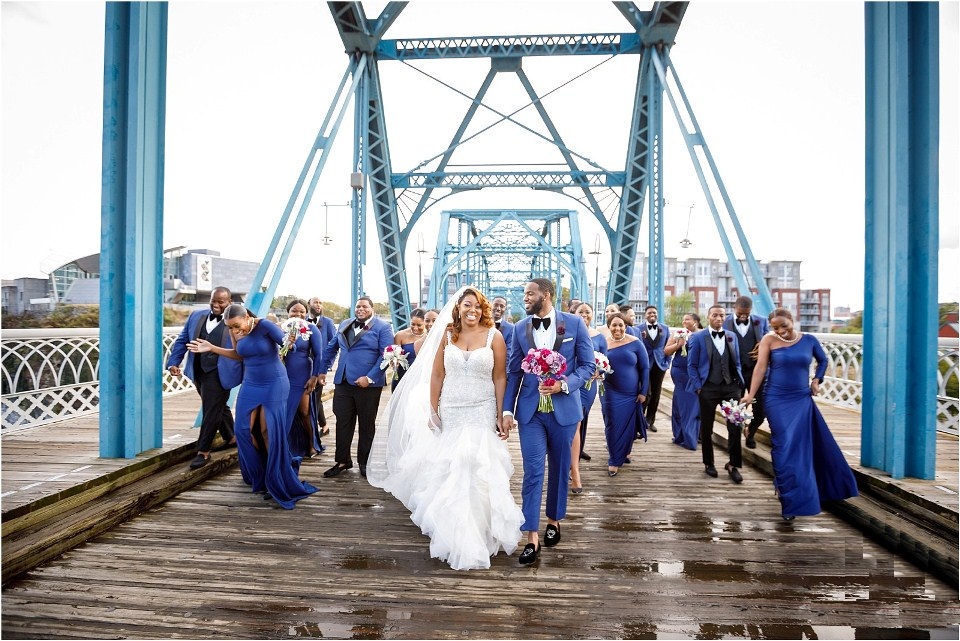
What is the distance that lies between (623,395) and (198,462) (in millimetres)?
4801

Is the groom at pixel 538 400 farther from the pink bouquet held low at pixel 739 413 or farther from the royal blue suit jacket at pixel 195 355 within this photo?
the royal blue suit jacket at pixel 195 355

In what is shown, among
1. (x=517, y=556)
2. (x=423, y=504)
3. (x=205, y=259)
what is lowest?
(x=517, y=556)

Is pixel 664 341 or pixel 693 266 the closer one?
pixel 664 341

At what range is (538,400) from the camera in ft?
14.0

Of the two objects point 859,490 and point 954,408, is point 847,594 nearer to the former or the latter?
point 859,490

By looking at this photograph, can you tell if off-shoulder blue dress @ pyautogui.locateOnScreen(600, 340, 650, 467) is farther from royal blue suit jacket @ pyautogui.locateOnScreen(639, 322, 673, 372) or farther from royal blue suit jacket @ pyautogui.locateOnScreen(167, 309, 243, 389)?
royal blue suit jacket @ pyautogui.locateOnScreen(167, 309, 243, 389)

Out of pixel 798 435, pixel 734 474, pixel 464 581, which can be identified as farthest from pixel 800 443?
pixel 464 581

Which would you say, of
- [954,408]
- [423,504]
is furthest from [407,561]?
[954,408]

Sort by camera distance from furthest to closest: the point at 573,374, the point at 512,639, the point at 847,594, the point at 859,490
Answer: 1. the point at 859,490
2. the point at 573,374
3. the point at 847,594
4. the point at 512,639

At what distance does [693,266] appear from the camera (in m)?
118

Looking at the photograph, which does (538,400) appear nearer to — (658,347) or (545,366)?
(545,366)

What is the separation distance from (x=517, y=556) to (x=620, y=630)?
1132 millimetres

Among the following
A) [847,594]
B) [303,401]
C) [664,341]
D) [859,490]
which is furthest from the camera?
[664,341]

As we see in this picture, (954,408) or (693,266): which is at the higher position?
(693,266)
